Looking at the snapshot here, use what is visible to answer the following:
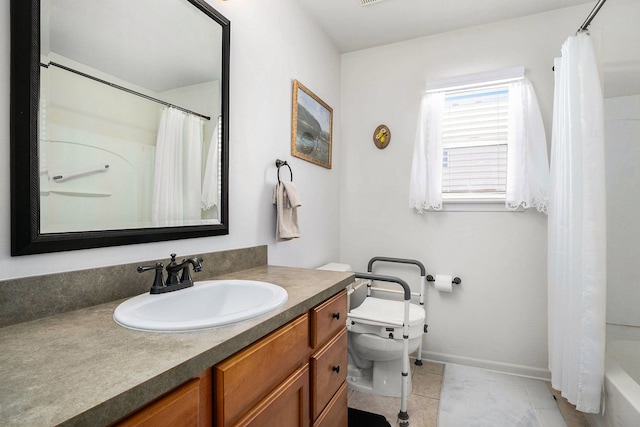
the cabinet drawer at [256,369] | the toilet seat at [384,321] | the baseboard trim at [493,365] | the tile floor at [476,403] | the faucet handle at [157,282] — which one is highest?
the faucet handle at [157,282]

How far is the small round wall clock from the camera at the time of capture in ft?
8.55

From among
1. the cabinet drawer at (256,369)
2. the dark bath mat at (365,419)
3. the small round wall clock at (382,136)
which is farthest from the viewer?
the small round wall clock at (382,136)

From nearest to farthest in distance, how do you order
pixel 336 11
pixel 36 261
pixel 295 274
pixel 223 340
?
pixel 223 340 < pixel 36 261 < pixel 295 274 < pixel 336 11

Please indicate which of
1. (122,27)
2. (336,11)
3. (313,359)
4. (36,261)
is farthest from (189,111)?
(336,11)

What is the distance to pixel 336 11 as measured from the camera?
2.18 meters

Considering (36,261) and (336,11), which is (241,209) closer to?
(36,261)

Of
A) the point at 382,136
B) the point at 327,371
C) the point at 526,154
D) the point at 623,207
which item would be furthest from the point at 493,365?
the point at 382,136

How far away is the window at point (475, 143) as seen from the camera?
2289 millimetres

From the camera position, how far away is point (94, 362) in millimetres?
574

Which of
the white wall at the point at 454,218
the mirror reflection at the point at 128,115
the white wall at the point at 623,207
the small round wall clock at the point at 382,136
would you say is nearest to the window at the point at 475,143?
the white wall at the point at 454,218

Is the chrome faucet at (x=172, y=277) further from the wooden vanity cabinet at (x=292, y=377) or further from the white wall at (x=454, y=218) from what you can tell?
the white wall at (x=454, y=218)

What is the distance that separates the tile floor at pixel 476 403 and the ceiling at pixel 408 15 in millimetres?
2450

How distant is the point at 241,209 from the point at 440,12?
193 cm

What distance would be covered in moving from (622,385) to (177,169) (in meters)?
2.14
